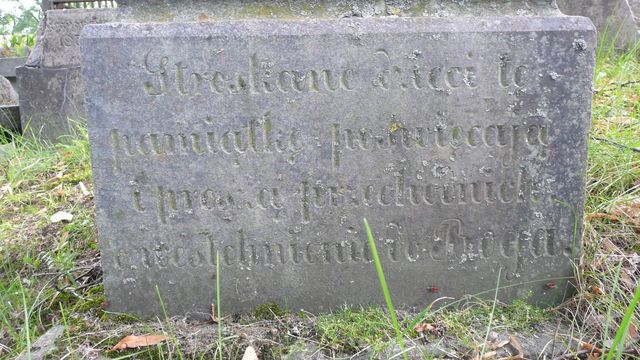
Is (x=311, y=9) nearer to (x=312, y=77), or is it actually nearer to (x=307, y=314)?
(x=312, y=77)

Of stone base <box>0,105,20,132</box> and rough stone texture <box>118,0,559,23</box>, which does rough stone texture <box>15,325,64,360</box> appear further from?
stone base <box>0,105,20,132</box>

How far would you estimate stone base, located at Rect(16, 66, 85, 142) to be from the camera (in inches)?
187

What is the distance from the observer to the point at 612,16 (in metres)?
5.28

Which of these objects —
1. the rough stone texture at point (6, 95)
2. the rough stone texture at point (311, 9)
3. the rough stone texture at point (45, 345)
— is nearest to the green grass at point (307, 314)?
the rough stone texture at point (45, 345)

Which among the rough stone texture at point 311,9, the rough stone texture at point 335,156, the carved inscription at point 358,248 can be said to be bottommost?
the carved inscription at point 358,248

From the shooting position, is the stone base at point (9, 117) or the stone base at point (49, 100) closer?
the stone base at point (49, 100)

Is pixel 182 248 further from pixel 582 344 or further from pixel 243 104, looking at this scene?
pixel 582 344

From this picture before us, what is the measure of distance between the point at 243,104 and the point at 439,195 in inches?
32.0

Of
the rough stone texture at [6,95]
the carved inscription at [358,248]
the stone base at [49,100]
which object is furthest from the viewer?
the rough stone texture at [6,95]

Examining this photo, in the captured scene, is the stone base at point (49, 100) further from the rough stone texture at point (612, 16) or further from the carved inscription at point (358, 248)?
the rough stone texture at point (612, 16)

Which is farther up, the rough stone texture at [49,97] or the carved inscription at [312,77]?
the carved inscription at [312,77]

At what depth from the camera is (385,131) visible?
1.94m

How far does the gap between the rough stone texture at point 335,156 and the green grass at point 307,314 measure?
94mm

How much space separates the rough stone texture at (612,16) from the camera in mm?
5203
